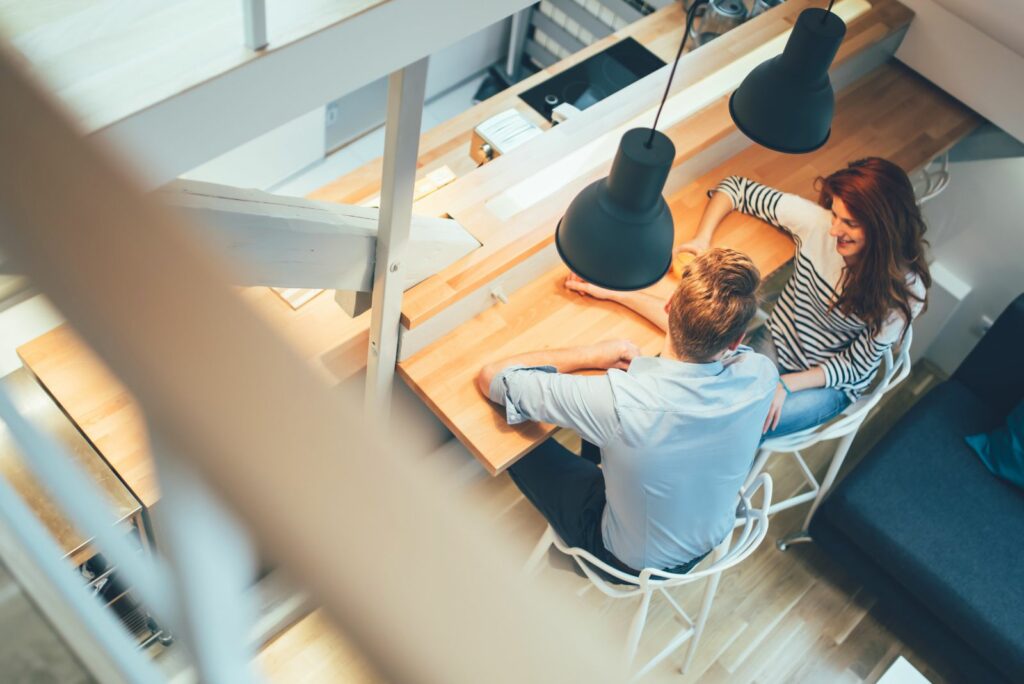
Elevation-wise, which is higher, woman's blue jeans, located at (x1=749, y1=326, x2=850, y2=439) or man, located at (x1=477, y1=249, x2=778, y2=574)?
man, located at (x1=477, y1=249, x2=778, y2=574)

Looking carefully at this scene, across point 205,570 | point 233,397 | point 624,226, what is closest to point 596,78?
point 624,226

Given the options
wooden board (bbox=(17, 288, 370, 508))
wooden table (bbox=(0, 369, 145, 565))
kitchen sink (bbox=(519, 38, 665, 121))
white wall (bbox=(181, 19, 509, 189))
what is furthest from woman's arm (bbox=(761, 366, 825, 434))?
white wall (bbox=(181, 19, 509, 189))

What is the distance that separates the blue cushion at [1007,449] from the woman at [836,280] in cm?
72

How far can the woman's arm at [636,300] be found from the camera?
8.80 ft

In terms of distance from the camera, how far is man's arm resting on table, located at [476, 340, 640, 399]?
2.51 metres

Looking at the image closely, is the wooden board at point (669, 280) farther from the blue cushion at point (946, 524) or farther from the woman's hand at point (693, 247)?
the blue cushion at point (946, 524)

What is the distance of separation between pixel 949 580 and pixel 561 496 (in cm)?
132

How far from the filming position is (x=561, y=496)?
2703 mm

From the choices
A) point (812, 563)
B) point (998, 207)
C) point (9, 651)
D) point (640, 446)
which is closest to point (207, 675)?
point (9, 651)

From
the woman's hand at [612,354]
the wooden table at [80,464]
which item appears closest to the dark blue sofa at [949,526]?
the woman's hand at [612,354]

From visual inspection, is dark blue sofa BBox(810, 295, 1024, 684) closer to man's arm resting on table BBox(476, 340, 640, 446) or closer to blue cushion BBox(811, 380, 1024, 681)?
blue cushion BBox(811, 380, 1024, 681)

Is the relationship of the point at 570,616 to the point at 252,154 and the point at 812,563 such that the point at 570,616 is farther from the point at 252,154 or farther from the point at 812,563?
the point at 252,154

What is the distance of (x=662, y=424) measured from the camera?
2.23 meters

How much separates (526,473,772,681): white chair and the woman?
27cm
